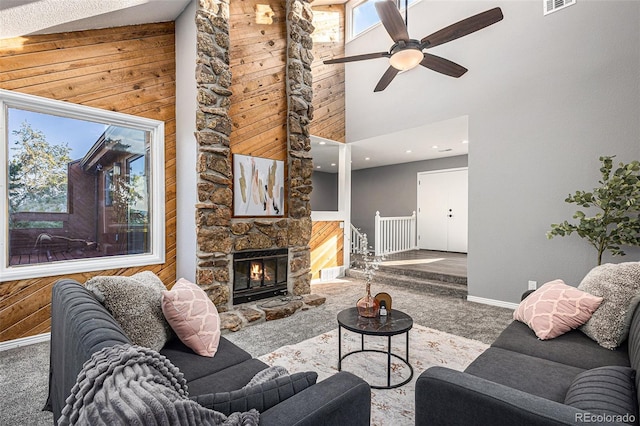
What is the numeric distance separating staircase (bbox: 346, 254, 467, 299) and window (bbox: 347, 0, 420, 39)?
452 centimetres

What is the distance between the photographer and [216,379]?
155cm

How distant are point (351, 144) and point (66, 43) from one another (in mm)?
4447

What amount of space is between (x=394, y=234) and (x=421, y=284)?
2.31 m

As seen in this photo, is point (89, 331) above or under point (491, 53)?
under

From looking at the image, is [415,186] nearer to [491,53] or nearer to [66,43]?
[491,53]

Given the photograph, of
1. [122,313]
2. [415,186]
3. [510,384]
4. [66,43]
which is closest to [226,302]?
[122,313]

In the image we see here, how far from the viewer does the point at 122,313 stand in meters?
1.66

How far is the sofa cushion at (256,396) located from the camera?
96 cm

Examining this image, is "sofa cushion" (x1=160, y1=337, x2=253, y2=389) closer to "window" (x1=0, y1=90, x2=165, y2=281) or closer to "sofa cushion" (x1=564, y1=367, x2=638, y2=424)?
"sofa cushion" (x1=564, y1=367, x2=638, y2=424)

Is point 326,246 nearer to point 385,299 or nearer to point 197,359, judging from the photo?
point 385,299

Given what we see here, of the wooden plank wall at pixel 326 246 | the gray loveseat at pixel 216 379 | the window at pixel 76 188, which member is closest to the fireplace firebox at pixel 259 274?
the window at pixel 76 188

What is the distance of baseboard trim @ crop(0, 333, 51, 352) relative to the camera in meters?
2.79

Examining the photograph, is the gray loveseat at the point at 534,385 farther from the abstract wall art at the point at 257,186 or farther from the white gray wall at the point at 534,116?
the abstract wall art at the point at 257,186

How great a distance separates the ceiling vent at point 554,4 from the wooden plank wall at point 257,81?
130 inches
